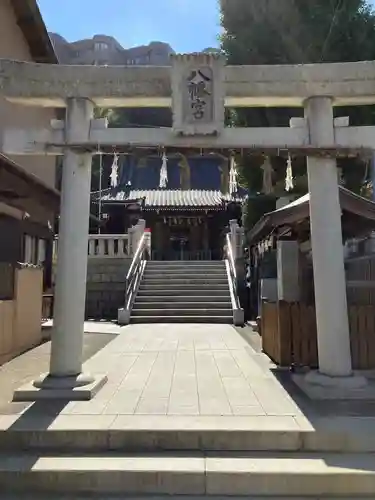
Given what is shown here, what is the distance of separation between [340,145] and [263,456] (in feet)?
14.4

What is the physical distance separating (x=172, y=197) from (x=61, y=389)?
2468cm

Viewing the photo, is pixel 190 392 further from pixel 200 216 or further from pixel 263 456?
pixel 200 216

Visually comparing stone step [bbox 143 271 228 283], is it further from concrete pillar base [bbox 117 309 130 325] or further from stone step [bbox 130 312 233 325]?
concrete pillar base [bbox 117 309 130 325]

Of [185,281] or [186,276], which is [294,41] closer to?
[186,276]

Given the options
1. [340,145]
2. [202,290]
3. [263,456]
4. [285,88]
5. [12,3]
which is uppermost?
[12,3]

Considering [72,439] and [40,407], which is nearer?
[72,439]

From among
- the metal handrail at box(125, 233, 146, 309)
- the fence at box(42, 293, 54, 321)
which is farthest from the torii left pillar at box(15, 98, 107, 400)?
the metal handrail at box(125, 233, 146, 309)

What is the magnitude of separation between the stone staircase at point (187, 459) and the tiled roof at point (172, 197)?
2307 cm

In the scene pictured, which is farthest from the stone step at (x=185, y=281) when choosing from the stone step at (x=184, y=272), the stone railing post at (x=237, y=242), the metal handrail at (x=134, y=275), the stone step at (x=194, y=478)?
the stone step at (x=194, y=478)

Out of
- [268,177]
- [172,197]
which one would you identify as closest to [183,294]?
[268,177]

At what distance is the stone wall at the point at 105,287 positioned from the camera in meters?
18.7

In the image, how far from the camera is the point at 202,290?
18375 millimetres

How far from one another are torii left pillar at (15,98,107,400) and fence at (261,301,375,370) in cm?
327

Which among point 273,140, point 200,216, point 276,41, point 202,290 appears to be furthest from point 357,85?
point 200,216
